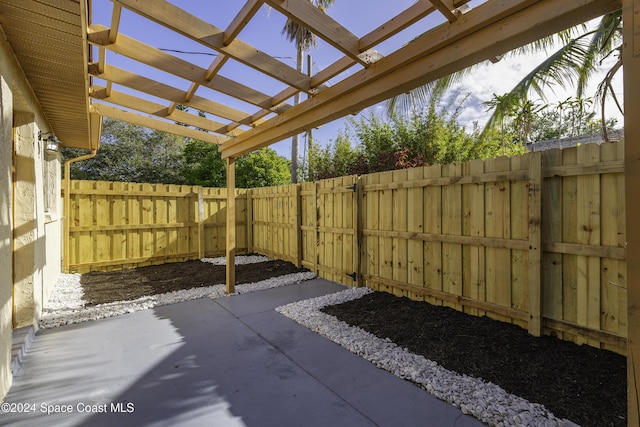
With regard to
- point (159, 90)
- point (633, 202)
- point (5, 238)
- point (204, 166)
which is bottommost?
point (5, 238)

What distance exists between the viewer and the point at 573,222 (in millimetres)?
2588

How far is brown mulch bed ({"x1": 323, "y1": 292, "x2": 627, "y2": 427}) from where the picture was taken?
6.21 feet

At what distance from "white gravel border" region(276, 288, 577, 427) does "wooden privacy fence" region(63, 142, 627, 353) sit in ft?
3.46

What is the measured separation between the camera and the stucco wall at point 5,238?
203cm

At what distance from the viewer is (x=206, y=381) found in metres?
2.33

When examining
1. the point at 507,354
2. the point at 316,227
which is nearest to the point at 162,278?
the point at 316,227

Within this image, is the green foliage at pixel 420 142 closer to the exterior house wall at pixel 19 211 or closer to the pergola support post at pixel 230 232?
the pergola support post at pixel 230 232

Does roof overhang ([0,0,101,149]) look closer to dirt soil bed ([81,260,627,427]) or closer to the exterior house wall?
the exterior house wall

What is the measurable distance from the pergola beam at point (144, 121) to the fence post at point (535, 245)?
13.6ft

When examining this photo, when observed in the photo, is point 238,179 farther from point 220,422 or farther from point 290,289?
point 220,422

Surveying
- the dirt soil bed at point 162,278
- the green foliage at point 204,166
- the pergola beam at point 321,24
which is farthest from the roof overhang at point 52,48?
the green foliage at point 204,166

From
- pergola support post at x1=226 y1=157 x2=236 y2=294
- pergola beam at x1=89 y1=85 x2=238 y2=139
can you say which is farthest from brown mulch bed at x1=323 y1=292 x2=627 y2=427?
pergola beam at x1=89 y1=85 x2=238 y2=139

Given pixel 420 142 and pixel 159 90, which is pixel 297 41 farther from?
pixel 159 90

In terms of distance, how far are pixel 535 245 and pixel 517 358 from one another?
3.23 feet
